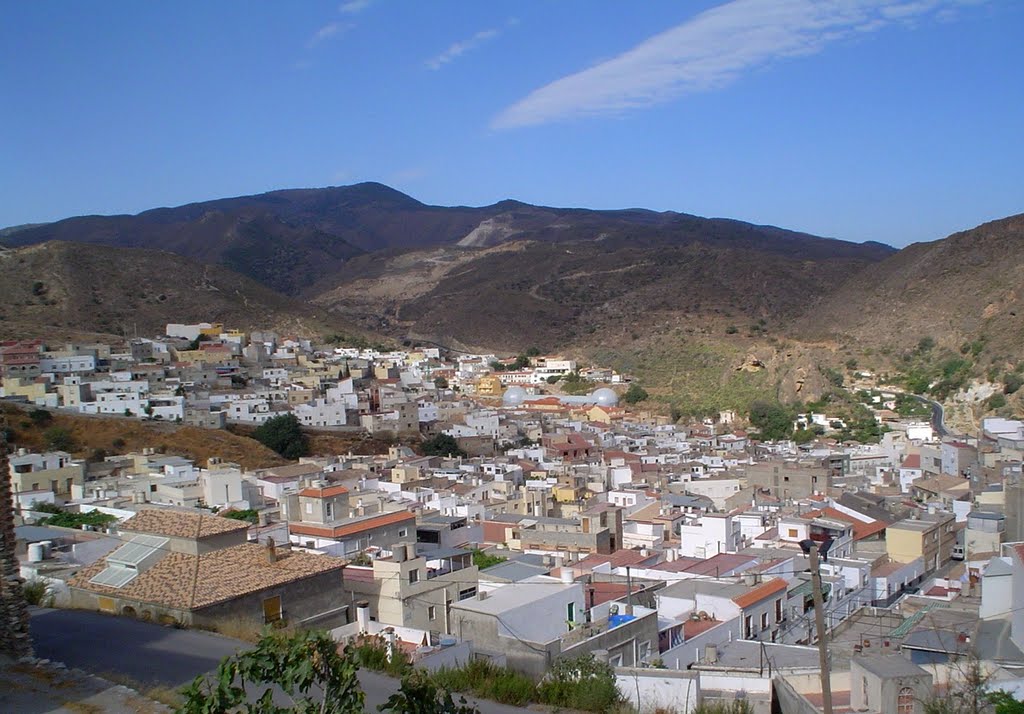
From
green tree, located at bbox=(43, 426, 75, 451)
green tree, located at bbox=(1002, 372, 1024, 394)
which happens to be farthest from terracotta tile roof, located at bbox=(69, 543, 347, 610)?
green tree, located at bbox=(1002, 372, 1024, 394)

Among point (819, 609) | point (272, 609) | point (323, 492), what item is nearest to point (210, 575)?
point (272, 609)

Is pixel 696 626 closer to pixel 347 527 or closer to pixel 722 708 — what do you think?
pixel 722 708

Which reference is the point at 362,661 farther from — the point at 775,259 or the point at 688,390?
the point at 775,259

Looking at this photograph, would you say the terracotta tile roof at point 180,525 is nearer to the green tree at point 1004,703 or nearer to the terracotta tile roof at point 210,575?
the terracotta tile roof at point 210,575

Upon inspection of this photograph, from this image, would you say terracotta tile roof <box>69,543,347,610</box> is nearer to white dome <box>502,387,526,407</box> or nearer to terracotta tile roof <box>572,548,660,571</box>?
terracotta tile roof <box>572,548,660,571</box>

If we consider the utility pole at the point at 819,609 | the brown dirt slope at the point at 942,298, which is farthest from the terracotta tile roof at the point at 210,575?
the brown dirt slope at the point at 942,298

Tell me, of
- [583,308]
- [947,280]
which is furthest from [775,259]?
[947,280]
